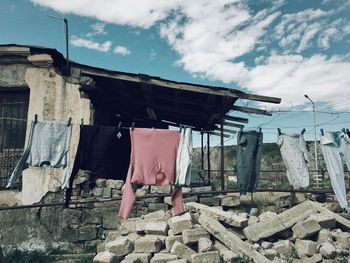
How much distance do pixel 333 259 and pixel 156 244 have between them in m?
3.15

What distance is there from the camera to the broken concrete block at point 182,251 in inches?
207

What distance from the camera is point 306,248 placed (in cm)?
548

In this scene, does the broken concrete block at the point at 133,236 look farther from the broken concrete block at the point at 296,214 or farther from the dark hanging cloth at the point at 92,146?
the broken concrete block at the point at 296,214

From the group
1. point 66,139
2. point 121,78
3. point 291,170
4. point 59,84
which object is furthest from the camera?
point 59,84

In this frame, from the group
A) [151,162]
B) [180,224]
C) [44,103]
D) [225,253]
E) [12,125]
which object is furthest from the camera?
[12,125]

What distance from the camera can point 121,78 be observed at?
269 inches

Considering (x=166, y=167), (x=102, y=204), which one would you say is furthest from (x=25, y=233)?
(x=166, y=167)

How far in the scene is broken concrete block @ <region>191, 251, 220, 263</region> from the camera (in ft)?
16.6

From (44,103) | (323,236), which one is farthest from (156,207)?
(44,103)

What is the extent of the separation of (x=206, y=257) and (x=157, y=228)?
3.75 feet

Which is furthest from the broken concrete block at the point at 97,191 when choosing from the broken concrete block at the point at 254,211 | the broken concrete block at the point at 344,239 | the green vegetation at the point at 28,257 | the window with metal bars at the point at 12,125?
the broken concrete block at the point at 344,239

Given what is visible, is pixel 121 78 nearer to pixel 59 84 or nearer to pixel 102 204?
pixel 59 84

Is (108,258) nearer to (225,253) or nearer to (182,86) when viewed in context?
(225,253)

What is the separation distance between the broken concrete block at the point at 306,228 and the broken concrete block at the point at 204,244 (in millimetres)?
1784
